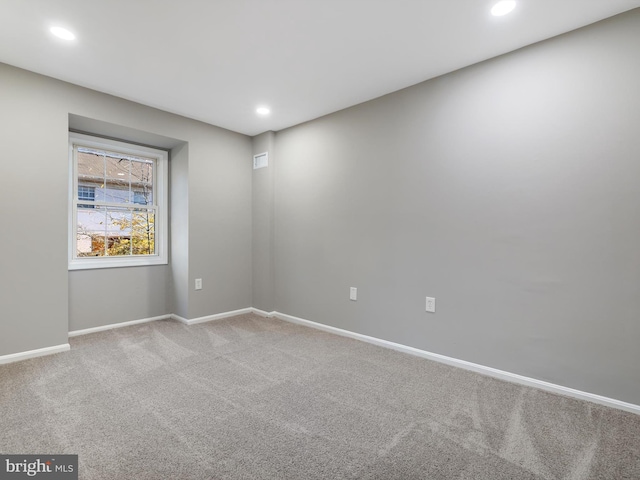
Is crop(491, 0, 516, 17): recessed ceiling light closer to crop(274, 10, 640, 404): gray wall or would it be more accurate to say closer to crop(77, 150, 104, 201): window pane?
crop(274, 10, 640, 404): gray wall

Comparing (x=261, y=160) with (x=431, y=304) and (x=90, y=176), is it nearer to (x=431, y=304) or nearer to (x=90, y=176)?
(x=90, y=176)

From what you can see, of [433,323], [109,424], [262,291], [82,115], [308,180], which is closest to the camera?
[109,424]

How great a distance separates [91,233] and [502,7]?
165 inches

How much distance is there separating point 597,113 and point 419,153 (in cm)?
118

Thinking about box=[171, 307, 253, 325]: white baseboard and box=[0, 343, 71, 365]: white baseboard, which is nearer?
box=[0, 343, 71, 365]: white baseboard

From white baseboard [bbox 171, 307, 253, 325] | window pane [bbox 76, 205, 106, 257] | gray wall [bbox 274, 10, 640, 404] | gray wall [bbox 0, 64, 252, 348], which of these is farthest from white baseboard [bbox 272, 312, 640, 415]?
window pane [bbox 76, 205, 106, 257]

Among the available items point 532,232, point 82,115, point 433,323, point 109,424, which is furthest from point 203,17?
point 433,323

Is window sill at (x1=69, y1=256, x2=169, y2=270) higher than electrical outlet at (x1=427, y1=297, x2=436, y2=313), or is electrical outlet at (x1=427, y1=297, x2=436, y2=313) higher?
window sill at (x1=69, y1=256, x2=169, y2=270)

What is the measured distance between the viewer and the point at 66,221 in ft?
9.32

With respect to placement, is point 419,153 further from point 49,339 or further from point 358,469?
point 49,339

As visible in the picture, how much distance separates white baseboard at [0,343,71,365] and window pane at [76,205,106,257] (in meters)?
1.04

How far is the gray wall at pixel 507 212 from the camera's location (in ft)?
6.42

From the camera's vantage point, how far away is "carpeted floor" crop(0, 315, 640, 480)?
1467 millimetres

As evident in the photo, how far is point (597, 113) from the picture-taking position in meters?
2.00
